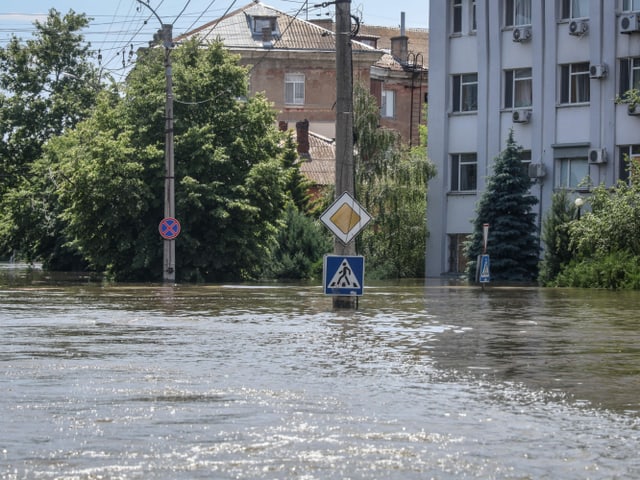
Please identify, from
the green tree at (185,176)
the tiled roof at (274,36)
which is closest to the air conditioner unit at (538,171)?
the green tree at (185,176)

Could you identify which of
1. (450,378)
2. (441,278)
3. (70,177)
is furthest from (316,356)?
(441,278)

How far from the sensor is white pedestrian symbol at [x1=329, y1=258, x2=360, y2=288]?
2461cm

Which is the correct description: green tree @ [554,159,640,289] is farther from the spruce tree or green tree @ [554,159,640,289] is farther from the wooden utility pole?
the wooden utility pole

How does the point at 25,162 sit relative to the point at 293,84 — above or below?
below

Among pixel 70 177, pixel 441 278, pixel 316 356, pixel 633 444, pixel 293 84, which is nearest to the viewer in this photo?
pixel 633 444

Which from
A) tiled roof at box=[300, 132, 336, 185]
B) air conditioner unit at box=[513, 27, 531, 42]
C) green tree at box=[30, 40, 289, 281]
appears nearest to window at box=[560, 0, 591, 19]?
air conditioner unit at box=[513, 27, 531, 42]

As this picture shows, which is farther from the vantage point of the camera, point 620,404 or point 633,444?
point 620,404

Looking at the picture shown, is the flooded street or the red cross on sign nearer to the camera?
the flooded street

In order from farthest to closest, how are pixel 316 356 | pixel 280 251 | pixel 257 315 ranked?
pixel 280 251 < pixel 257 315 < pixel 316 356

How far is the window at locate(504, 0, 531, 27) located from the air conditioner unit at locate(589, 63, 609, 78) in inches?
179

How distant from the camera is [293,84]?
87250 millimetres

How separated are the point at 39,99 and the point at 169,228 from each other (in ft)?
125

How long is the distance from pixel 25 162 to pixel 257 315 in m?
59.3

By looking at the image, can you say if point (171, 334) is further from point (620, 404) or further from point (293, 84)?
point (293, 84)
